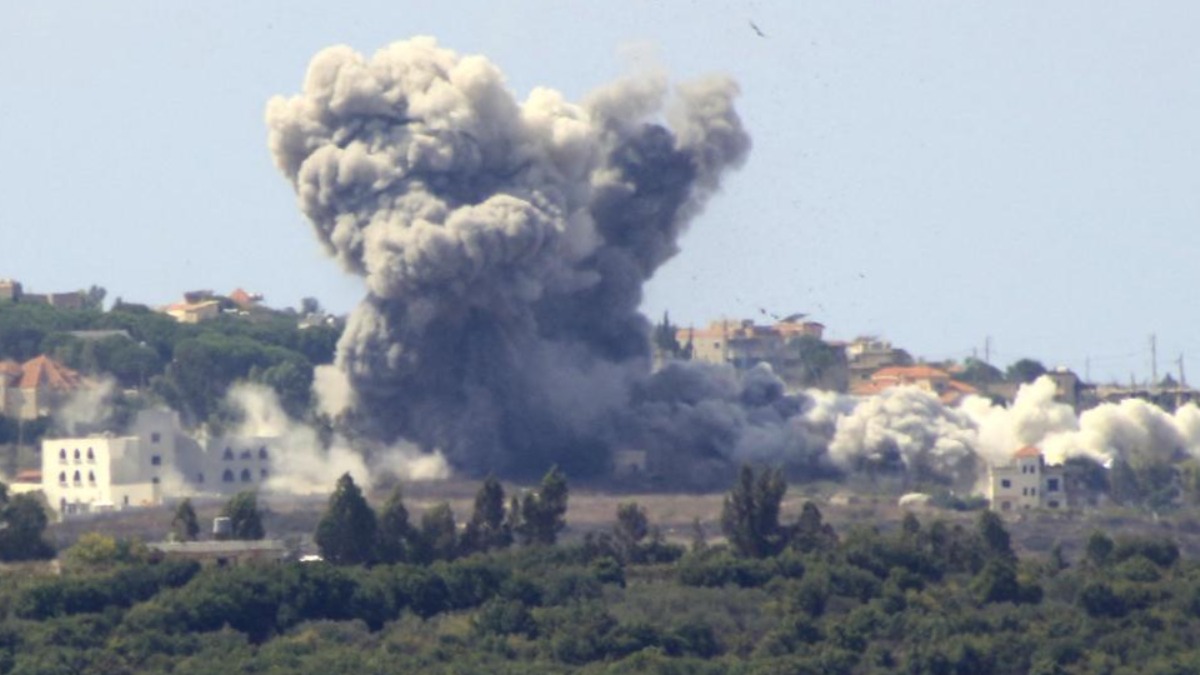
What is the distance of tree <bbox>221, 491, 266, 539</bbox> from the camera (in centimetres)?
11812

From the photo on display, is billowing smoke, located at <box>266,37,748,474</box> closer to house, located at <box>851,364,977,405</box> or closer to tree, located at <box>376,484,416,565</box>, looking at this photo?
house, located at <box>851,364,977,405</box>

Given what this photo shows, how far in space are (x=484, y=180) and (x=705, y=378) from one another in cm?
1141

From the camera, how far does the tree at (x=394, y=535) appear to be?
117 metres

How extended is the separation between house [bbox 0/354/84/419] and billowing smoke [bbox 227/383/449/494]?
7.39 metres

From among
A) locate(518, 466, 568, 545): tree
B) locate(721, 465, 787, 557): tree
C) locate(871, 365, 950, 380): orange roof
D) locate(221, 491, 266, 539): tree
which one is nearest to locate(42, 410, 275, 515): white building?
locate(221, 491, 266, 539): tree

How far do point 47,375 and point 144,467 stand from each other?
16529 mm

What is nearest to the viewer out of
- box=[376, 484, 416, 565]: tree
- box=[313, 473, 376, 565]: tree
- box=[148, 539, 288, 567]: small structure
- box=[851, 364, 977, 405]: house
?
box=[148, 539, 288, 567]: small structure

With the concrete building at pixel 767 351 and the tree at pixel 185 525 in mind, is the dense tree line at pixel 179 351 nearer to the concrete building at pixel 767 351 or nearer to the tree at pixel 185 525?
the concrete building at pixel 767 351

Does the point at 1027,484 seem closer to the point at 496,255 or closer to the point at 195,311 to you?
the point at 496,255

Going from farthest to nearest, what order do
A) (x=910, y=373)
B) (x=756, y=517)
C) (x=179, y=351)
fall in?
(x=910, y=373) < (x=179, y=351) < (x=756, y=517)

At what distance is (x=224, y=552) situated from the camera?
378ft

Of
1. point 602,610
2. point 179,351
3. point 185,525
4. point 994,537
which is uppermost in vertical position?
point 179,351

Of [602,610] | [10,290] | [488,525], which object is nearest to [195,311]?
[10,290]

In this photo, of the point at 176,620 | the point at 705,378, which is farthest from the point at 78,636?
the point at 705,378
